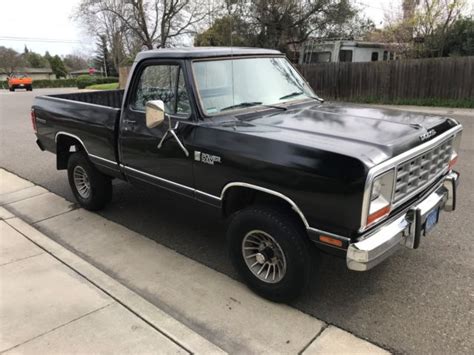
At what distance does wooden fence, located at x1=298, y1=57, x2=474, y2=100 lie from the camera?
1530cm

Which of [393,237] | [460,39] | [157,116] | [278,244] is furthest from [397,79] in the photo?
[278,244]

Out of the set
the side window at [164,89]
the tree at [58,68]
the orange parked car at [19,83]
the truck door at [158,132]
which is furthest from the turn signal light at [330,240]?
the tree at [58,68]

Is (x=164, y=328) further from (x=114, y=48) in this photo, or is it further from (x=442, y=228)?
(x=114, y=48)

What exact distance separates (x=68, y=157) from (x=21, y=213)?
3.11ft

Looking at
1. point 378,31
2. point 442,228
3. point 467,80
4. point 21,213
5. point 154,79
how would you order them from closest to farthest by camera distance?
1. point 154,79
2. point 442,228
3. point 21,213
4. point 467,80
5. point 378,31

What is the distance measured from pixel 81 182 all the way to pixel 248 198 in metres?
2.97

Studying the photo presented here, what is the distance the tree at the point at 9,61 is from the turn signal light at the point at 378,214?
84.4 m

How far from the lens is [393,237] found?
2.85 meters

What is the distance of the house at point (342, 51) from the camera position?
25.7m

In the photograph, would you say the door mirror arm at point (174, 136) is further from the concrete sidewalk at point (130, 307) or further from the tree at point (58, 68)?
the tree at point (58, 68)

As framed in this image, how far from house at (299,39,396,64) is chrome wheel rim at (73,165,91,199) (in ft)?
73.0

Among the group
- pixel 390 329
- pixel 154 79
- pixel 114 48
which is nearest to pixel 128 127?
pixel 154 79

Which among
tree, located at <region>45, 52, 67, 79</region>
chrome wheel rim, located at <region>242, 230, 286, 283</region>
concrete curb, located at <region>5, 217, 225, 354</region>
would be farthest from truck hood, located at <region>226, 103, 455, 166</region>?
tree, located at <region>45, 52, 67, 79</region>

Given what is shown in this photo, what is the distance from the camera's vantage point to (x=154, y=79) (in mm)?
4137
